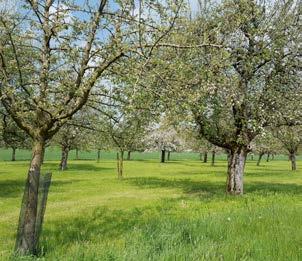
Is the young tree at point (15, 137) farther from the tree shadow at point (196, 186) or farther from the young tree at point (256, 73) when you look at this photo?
the young tree at point (256, 73)

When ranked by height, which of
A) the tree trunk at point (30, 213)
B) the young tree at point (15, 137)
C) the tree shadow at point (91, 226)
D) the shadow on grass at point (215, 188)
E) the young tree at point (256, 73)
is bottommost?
the tree shadow at point (91, 226)

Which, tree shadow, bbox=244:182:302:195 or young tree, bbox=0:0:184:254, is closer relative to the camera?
young tree, bbox=0:0:184:254

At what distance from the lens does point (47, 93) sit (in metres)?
11.7

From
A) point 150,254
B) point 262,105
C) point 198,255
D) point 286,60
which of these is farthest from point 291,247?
point 286,60

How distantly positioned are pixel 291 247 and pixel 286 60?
1676 cm

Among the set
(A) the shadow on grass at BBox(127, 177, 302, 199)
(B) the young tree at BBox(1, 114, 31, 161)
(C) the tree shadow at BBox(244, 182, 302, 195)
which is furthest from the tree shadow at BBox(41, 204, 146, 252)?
(C) the tree shadow at BBox(244, 182, 302, 195)

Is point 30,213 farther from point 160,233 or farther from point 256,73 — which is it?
point 256,73

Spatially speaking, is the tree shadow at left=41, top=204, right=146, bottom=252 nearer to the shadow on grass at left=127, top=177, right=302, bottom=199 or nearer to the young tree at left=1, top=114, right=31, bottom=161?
the shadow on grass at left=127, top=177, right=302, bottom=199

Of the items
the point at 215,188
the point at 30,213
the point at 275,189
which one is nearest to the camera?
the point at 30,213

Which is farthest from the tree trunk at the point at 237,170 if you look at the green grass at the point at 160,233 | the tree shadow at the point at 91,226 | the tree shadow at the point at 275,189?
the tree shadow at the point at 91,226

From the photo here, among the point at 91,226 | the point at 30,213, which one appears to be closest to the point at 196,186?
the point at 91,226

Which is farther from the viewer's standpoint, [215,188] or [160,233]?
[215,188]

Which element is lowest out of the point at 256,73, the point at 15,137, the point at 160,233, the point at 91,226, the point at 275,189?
the point at 91,226

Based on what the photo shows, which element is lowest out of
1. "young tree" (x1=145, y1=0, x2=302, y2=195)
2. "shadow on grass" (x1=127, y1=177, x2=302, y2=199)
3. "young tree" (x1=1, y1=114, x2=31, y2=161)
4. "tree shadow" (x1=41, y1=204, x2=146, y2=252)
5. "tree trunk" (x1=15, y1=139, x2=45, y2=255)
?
"tree shadow" (x1=41, y1=204, x2=146, y2=252)
